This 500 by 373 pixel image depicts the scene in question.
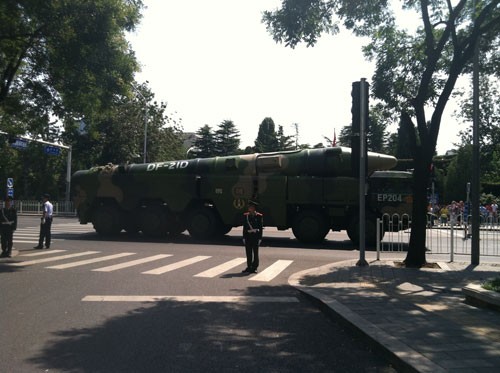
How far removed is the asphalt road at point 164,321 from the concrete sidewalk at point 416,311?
0.31 metres

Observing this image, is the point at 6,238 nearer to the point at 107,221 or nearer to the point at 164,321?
the point at 107,221

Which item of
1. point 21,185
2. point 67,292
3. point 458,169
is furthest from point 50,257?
point 21,185

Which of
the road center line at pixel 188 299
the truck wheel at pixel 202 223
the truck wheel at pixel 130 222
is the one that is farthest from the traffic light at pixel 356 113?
the truck wheel at pixel 130 222

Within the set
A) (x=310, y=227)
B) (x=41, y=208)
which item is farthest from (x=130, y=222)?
(x=41, y=208)

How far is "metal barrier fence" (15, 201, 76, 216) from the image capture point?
3881 centimetres

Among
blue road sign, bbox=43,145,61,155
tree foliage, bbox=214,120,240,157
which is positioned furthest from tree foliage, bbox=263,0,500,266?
tree foliage, bbox=214,120,240,157

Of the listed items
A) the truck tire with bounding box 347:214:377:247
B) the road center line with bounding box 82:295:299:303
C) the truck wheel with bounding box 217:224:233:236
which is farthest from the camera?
the truck wheel with bounding box 217:224:233:236

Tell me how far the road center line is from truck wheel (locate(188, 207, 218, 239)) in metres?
9.87

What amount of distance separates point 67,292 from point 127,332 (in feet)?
9.57

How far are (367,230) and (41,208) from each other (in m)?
32.9

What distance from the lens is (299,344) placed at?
535 centimetres

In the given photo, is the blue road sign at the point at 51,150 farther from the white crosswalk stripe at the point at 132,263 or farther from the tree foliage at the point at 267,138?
the tree foliage at the point at 267,138

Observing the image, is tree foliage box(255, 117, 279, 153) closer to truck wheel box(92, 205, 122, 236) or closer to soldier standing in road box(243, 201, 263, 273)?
truck wheel box(92, 205, 122, 236)

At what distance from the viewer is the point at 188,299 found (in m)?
7.73
